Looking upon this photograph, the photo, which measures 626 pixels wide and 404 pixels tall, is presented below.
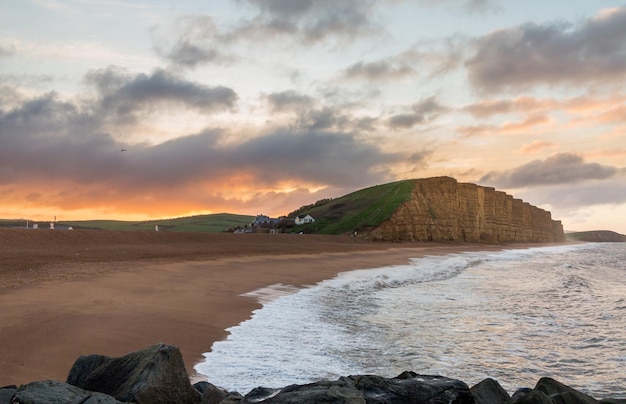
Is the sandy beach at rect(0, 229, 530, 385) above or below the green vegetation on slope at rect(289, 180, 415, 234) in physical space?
below

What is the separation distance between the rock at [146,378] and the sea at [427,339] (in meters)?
1.80

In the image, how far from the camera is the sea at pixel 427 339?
31.1 feet

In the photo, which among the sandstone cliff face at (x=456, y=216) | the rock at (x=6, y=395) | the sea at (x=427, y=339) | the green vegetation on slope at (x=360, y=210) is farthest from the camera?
the green vegetation on slope at (x=360, y=210)

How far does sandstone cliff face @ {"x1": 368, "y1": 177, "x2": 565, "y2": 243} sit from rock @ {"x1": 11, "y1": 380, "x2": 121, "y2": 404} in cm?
7964

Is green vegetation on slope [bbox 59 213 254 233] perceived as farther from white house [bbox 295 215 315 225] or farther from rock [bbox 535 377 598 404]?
rock [bbox 535 377 598 404]

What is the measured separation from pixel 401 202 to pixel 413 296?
73180mm

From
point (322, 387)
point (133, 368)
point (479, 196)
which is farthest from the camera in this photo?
point (479, 196)

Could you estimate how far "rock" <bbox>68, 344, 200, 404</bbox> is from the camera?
6031 mm

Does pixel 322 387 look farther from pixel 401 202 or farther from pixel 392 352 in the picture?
pixel 401 202

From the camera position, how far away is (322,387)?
5680 mm

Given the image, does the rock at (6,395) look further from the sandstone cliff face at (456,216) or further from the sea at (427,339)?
the sandstone cliff face at (456,216)

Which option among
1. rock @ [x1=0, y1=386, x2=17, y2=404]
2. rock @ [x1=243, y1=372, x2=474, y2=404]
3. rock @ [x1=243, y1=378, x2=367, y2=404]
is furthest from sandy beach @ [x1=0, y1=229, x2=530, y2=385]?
rock @ [x1=243, y1=372, x2=474, y2=404]

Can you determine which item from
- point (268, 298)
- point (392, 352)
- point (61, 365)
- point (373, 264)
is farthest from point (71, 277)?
point (373, 264)

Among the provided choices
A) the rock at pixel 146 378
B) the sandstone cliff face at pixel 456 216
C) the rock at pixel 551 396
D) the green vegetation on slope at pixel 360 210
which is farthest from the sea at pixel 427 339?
the green vegetation on slope at pixel 360 210
